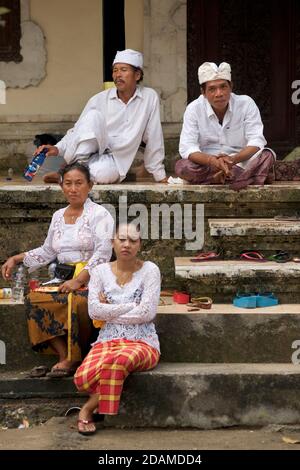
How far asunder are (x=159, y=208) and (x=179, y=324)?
108cm

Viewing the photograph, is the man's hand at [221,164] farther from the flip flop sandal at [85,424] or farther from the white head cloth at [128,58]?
the flip flop sandal at [85,424]

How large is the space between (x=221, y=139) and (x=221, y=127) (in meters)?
0.08

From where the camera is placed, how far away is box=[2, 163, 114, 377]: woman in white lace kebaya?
5.84 meters

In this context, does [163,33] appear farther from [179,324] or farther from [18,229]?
[179,324]

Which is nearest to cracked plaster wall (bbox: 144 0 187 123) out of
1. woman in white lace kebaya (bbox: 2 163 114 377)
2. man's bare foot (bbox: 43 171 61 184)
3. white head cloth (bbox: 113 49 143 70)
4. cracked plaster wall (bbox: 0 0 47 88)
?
cracked plaster wall (bbox: 0 0 47 88)

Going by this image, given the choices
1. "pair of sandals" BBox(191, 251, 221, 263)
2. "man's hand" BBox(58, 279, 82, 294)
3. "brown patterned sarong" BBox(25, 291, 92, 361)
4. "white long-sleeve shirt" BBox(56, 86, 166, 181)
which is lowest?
"brown patterned sarong" BBox(25, 291, 92, 361)

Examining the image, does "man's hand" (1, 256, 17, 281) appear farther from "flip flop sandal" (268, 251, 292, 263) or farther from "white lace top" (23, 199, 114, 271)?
"flip flop sandal" (268, 251, 292, 263)

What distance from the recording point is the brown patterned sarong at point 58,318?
583 cm

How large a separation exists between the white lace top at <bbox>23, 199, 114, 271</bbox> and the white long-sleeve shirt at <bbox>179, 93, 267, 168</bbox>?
1211mm

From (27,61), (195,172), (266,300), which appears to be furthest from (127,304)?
(27,61)

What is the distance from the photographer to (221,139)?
7270mm

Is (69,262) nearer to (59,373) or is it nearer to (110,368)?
(59,373)

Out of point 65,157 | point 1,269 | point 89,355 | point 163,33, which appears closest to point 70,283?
point 89,355

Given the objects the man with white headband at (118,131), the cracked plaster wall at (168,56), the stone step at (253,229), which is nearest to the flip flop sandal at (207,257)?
the stone step at (253,229)
